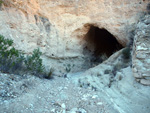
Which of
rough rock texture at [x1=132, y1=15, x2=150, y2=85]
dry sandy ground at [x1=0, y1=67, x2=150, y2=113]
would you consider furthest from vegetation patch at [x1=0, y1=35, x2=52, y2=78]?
rough rock texture at [x1=132, y1=15, x2=150, y2=85]

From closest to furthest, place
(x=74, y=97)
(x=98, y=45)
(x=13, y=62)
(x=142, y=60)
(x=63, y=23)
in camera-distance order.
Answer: (x=74, y=97) → (x=142, y=60) → (x=13, y=62) → (x=63, y=23) → (x=98, y=45)

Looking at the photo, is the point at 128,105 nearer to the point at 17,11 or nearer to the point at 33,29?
the point at 33,29

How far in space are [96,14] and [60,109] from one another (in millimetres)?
4727

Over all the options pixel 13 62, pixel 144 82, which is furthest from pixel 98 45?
pixel 13 62

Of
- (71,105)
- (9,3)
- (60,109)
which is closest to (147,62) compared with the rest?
(71,105)

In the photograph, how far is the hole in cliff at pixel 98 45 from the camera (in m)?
7.20

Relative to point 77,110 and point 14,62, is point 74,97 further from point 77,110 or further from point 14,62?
point 14,62

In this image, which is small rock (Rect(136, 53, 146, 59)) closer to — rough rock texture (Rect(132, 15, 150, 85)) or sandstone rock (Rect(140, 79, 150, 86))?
rough rock texture (Rect(132, 15, 150, 85))

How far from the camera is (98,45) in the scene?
26.4ft

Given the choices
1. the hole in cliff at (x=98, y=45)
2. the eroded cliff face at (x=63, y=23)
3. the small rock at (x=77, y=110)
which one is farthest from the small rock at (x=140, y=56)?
the hole in cliff at (x=98, y=45)

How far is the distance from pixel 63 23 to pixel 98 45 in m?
2.64

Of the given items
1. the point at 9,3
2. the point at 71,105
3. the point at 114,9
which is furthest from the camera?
the point at 114,9

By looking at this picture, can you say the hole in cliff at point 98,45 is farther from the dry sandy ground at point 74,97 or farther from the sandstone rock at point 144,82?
the sandstone rock at point 144,82

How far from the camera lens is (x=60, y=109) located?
283 cm
